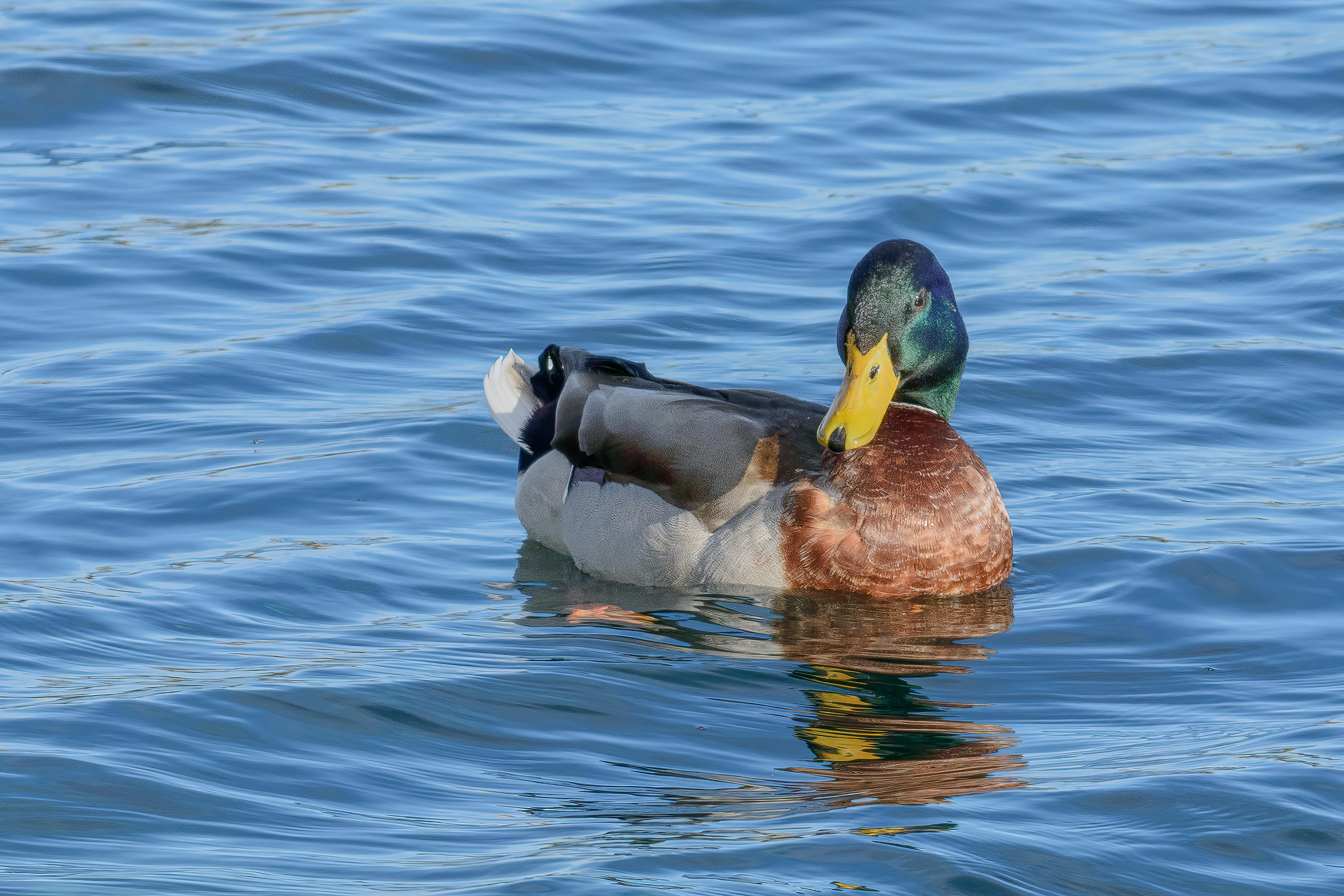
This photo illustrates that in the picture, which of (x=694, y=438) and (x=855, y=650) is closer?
(x=855, y=650)

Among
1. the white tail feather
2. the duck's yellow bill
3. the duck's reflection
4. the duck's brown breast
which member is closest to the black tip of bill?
the duck's yellow bill

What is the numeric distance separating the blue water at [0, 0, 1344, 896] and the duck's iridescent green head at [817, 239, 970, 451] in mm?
674

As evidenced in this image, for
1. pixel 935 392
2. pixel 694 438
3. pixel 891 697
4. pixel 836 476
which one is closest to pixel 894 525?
pixel 836 476

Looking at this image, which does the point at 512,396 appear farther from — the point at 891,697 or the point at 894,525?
the point at 891,697

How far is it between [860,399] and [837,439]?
187 mm

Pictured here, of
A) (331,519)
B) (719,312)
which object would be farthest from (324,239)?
(331,519)

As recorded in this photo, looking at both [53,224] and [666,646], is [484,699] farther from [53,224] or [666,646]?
[53,224]

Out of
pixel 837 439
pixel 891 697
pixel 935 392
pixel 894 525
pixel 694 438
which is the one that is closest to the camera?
pixel 891 697

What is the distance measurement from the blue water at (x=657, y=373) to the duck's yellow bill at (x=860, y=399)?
55 cm

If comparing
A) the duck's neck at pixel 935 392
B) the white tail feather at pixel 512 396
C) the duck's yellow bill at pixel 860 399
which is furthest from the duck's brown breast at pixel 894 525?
the white tail feather at pixel 512 396

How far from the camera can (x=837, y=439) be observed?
254 inches

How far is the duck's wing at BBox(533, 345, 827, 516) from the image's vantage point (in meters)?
6.66

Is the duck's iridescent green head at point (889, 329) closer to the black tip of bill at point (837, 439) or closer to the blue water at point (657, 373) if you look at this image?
the black tip of bill at point (837, 439)

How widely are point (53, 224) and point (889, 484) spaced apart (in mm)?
5999
